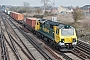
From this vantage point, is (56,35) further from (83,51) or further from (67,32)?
(83,51)

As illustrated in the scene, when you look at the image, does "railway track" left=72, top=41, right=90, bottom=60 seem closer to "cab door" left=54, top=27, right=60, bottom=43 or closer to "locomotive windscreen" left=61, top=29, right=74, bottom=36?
"locomotive windscreen" left=61, top=29, right=74, bottom=36

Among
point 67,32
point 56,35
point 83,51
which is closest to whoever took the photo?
point 67,32

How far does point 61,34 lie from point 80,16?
26065mm

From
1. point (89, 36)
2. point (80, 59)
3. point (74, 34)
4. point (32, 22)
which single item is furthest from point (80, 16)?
point (80, 59)

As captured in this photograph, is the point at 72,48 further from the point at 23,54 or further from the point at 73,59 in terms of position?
the point at 23,54

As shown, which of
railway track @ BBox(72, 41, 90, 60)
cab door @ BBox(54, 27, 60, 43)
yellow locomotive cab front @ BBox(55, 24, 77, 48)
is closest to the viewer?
railway track @ BBox(72, 41, 90, 60)

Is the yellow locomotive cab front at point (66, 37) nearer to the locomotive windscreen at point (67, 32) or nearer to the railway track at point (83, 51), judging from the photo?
the locomotive windscreen at point (67, 32)

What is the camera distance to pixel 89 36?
28969mm

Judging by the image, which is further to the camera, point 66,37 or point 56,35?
point 56,35

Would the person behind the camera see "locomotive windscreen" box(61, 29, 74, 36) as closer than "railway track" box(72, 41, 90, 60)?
No

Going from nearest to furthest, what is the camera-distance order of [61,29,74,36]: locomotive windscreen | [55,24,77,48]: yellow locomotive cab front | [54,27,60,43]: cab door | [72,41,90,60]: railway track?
[72,41,90,60]: railway track < [55,24,77,48]: yellow locomotive cab front < [54,27,60,43]: cab door < [61,29,74,36]: locomotive windscreen

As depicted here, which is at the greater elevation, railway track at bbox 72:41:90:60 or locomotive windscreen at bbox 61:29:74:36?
locomotive windscreen at bbox 61:29:74:36

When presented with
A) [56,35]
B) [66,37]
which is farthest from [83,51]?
[56,35]

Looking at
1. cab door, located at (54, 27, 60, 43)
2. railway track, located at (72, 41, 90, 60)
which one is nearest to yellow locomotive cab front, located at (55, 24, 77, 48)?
cab door, located at (54, 27, 60, 43)
